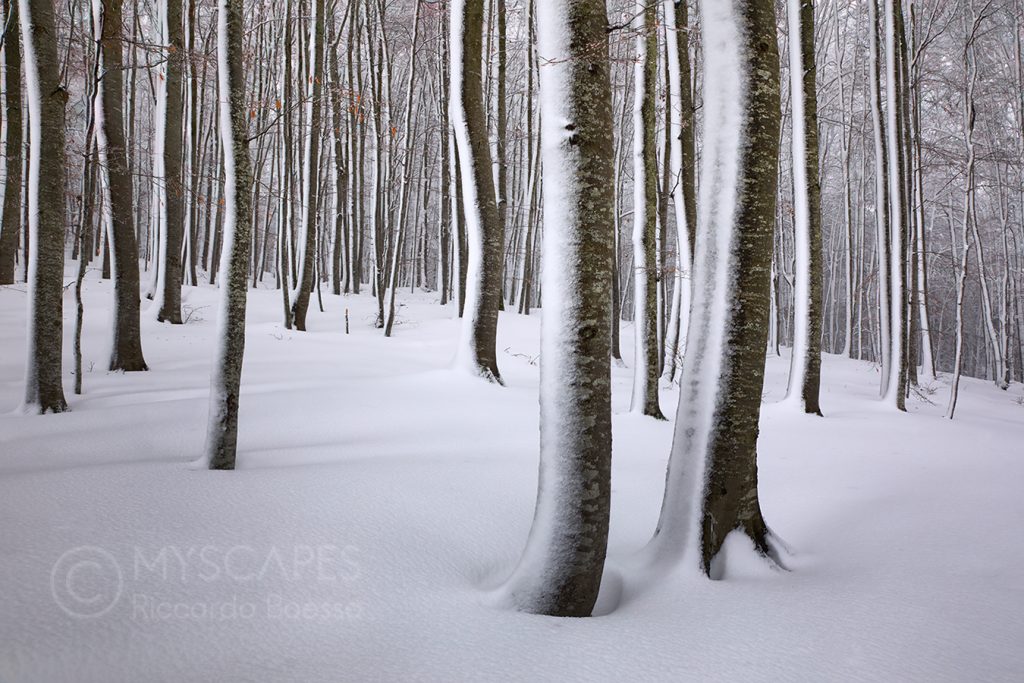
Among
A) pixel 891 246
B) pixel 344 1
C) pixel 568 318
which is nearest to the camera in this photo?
pixel 568 318

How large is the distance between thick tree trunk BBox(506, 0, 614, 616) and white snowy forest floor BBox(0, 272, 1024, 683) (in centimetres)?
24

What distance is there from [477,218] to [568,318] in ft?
19.5

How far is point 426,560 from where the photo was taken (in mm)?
2867

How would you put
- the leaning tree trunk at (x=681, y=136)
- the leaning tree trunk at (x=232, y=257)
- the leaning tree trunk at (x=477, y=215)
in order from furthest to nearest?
the leaning tree trunk at (x=681, y=136) < the leaning tree trunk at (x=477, y=215) < the leaning tree trunk at (x=232, y=257)

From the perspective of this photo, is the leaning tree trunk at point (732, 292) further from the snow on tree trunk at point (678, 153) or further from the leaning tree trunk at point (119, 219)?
the leaning tree trunk at point (119, 219)

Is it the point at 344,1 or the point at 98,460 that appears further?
the point at 344,1

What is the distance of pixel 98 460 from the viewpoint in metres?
4.18

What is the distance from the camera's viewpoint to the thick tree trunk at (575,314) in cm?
247

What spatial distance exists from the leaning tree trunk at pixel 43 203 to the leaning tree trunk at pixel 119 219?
1.99 m

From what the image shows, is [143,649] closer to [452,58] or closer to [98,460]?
[98,460]

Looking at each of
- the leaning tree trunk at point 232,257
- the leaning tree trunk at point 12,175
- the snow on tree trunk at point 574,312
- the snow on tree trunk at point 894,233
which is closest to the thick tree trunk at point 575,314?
the snow on tree trunk at point 574,312

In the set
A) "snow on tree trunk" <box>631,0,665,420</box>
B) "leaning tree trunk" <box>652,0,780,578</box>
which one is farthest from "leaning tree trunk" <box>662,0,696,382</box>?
"leaning tree trunk" <box>652,0,780,578</box>

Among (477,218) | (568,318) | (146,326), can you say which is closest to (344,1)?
(146,326)

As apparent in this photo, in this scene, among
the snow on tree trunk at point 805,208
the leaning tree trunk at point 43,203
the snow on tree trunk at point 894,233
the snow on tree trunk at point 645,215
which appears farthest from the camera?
the snow on tree trunk at point 894,233
